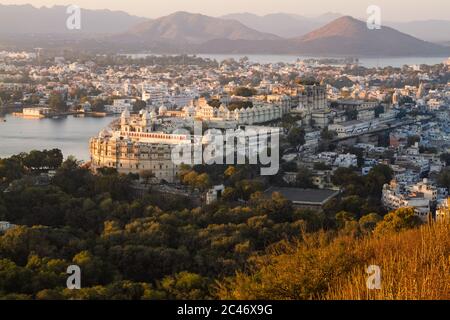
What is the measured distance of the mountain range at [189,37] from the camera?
35844 millimetres

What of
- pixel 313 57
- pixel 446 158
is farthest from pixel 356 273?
pixel 313 57

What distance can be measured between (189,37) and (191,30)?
1165mm

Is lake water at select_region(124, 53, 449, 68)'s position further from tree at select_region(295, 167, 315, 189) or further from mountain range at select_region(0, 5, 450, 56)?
tree at select_region(295, 167, 315, 189)

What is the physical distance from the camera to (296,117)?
11.5 m

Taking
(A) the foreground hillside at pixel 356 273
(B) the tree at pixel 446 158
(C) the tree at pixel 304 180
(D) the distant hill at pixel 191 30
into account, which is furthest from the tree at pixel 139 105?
(D) the distant hill at pixel 191 30

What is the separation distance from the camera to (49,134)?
1187 centimetres

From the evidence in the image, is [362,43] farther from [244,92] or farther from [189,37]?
[244,92]

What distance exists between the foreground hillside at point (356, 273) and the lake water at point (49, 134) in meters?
6.46

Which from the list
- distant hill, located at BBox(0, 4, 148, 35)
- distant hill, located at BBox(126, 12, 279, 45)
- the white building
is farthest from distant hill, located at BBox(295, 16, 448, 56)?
the white building

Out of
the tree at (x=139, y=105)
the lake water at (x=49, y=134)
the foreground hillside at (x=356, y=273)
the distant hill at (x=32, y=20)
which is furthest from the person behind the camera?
the distant hill at (x=32, y=20)

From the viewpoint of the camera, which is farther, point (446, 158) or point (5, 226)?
point (446, 158)

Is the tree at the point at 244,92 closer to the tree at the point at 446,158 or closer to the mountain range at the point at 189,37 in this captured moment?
the tree at the point at 446,158

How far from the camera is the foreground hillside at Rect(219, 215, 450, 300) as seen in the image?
2529 millimetres

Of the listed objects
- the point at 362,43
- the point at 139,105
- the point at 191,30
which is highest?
the point at 191,30
